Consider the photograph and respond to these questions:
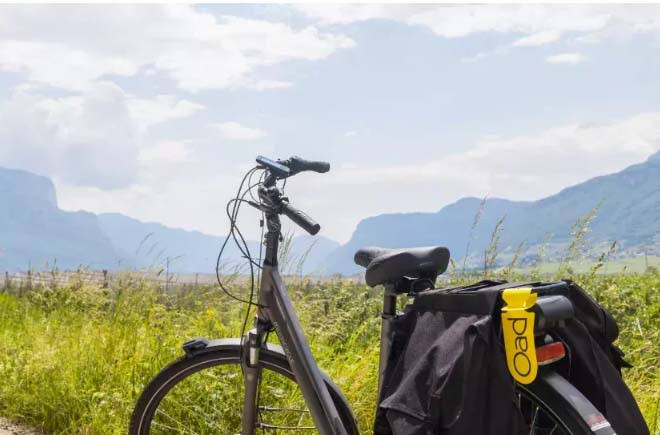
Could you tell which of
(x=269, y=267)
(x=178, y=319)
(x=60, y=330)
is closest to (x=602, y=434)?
(x=269, y=267)

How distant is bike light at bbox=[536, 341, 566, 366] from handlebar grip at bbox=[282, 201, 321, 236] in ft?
2.65

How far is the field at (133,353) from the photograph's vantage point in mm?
4020

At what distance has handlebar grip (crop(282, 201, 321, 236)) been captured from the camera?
2393 millimetres

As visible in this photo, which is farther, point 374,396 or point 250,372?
point 374,396

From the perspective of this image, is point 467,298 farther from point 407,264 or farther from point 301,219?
point 301,219

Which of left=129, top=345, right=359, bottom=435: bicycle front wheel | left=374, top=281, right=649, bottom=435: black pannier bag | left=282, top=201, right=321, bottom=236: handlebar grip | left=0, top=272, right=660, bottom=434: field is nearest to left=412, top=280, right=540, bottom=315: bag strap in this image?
left=374, top=281, right=649, bottom=435: black pannier bag

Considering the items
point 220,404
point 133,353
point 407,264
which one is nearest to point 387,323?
point 407,264

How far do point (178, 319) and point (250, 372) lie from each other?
2.10m

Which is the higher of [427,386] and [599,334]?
[599,334]

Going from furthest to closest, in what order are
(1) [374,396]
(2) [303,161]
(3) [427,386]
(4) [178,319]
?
(4) [178,319] → (1) [374,396] → (2) [303,161] → (3) [427,386]

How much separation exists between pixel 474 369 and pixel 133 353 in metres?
2.95

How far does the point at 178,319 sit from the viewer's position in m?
4.75

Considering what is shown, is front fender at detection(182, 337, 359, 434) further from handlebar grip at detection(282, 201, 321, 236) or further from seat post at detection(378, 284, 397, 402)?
handlebar grip at detection(282, 201, 321, 236)

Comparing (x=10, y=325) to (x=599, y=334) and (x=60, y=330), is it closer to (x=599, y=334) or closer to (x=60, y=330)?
(x=60, y=330)
